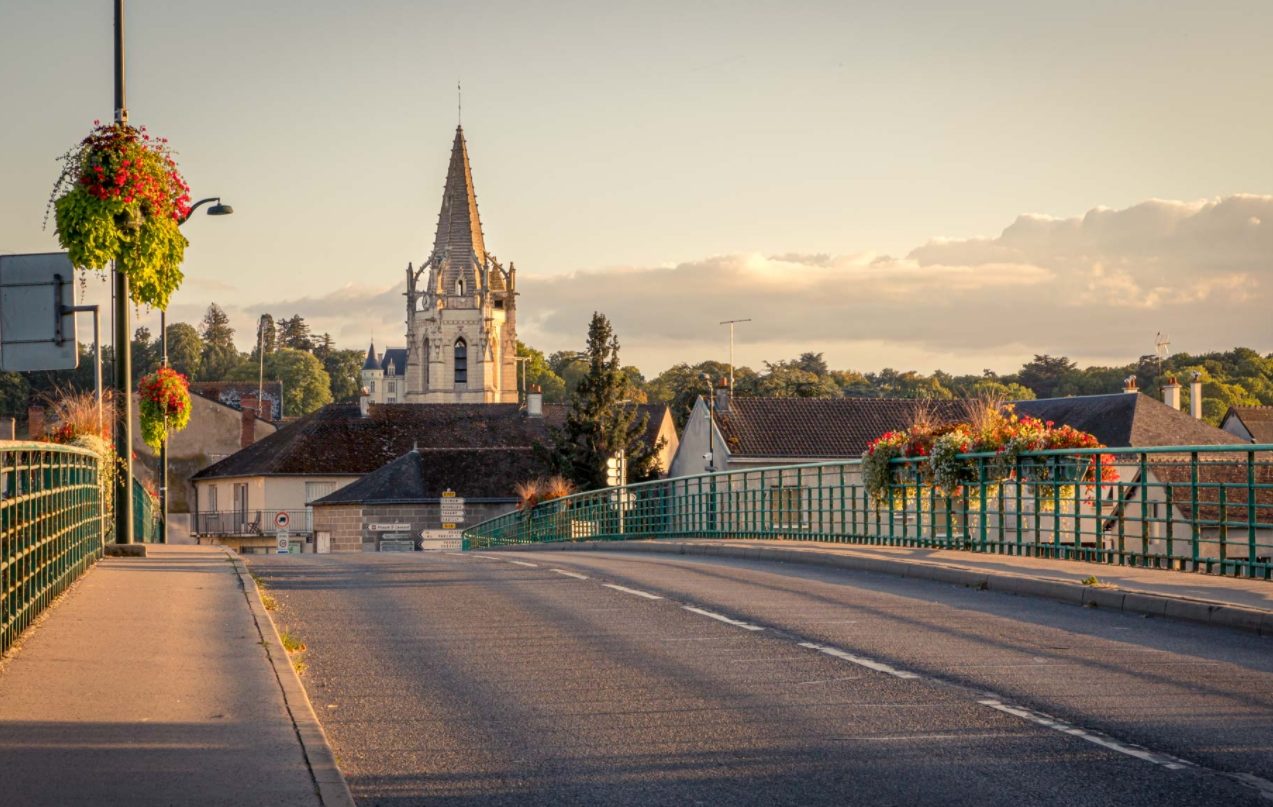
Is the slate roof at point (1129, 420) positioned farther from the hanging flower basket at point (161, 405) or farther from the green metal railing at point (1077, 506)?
the hanging flower basket at point (161, 405)

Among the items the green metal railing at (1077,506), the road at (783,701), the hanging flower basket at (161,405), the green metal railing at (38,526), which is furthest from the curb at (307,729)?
the hanging flower basket at (161,405)

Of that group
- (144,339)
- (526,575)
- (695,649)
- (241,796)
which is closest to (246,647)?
(695,649)

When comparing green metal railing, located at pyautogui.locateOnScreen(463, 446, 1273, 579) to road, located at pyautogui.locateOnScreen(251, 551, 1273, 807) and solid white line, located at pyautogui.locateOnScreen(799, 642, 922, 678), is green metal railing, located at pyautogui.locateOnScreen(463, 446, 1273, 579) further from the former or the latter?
solid white line, located at pyautogui.locateOnScreen(799, 642, 922, 678)

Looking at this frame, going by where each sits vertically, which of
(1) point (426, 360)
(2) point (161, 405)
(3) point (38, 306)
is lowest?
(2) point (161, 405)

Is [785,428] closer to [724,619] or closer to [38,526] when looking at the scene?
[724,619]

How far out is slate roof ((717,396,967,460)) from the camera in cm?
7581

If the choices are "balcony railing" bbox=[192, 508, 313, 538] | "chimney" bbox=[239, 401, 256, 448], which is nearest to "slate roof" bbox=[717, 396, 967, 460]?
"balcony railing" bbox=[192, 508, 313, 538]

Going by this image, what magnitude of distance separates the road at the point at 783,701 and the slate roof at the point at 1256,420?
285ft

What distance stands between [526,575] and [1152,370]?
136786 millimetres

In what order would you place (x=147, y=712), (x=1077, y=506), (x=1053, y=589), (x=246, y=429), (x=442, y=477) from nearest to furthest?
(x=147, y=712)
(x=1053, y=589)
(x=1077, y=506)
(x=442, y=477)
(x=246, y=429)

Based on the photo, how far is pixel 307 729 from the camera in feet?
26.1

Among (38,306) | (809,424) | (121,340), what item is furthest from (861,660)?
(809,424)

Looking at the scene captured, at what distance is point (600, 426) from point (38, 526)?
68.6 metres

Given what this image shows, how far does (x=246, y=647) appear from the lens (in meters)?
11.1
